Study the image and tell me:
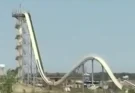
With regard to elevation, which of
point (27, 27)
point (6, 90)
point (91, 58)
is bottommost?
point (6, 90)

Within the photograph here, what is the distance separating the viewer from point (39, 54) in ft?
244

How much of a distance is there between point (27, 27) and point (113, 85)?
1836 cm

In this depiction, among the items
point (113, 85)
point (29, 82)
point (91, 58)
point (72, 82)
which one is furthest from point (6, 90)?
point (72, 82)

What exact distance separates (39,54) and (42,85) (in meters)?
8.18

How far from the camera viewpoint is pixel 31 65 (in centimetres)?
7025

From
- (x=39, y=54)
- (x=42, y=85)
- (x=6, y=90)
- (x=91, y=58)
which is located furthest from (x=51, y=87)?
(x=6, y=90)

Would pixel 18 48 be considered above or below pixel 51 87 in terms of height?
above

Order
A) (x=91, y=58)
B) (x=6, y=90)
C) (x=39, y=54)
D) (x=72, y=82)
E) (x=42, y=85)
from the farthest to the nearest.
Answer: (x=72, y=82)
(x=42, y=85)
(x=39, y=54)
(x=91, y=58)
(x=6, y=90)

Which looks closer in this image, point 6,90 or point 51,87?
point 6,90

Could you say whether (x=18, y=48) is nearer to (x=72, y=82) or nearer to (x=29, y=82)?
(x=29, y=82)

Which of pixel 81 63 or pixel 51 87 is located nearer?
pixel 81 63

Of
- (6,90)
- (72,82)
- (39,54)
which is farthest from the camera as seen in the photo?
(72,82)

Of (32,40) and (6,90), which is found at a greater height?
(32,40)

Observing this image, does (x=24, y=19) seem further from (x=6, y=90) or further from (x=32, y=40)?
(x=6, y=90)
